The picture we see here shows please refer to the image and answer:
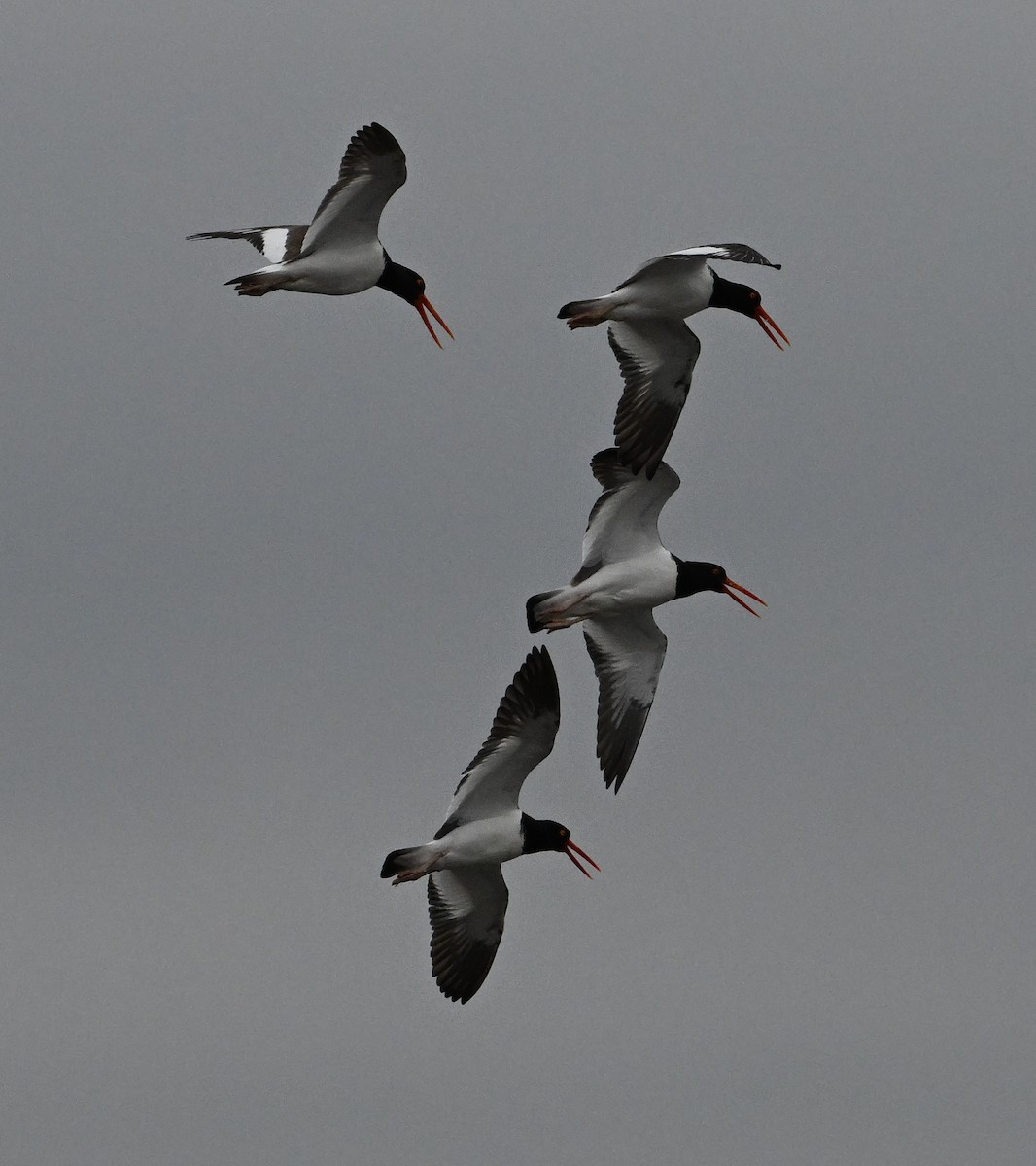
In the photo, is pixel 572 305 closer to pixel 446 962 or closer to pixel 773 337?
pixel 773 337

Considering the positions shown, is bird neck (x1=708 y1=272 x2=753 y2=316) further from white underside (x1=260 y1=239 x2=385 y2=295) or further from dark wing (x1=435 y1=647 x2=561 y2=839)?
dark wing (x1=435 y1=647 x2=561 y2=839)

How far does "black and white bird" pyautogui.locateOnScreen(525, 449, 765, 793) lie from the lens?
24.2m

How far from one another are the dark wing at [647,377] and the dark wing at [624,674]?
60.8 inches

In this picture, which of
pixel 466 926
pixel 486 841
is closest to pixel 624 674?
pixel 486 841

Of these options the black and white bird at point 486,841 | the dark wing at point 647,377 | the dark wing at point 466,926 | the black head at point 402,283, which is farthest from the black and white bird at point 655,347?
the dark wing at point 466,926

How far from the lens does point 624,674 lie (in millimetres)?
24672

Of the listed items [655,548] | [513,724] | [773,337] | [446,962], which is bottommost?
[446,962]

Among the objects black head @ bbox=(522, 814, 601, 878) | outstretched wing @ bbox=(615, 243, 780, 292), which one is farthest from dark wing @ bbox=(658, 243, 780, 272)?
black head @ bbox=(522, 814, 601, 878)

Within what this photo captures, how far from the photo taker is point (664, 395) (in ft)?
78.6

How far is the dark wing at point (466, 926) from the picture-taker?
24.0 meters

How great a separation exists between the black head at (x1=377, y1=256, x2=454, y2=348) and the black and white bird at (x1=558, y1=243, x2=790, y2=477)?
1489 mm

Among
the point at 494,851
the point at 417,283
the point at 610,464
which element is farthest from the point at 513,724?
the point at 417,283


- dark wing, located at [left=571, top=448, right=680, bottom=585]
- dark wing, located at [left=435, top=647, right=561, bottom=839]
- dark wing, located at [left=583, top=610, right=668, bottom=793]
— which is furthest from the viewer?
dark wing, located at [left=583, top=610, right=668, bottom=793]

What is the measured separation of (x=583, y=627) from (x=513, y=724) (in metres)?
1.80
